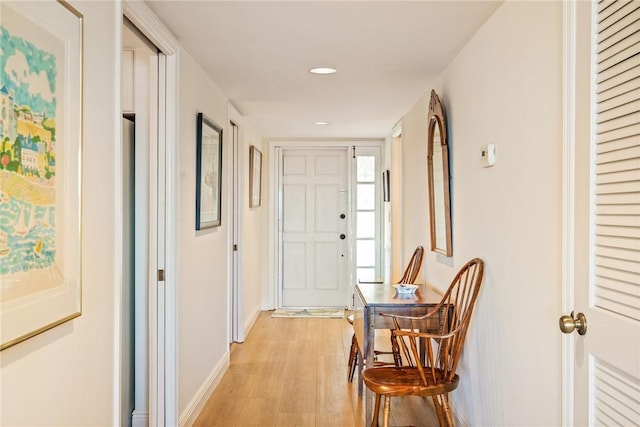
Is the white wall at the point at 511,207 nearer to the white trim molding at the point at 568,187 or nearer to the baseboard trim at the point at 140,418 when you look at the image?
the white trim molding at the point at 568,187

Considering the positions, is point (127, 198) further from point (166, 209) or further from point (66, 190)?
point (66, 190)

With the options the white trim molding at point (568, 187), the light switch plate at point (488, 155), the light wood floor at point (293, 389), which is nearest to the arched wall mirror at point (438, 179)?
the light switch plate at point (488, 155)

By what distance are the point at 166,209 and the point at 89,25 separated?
3.79 ft

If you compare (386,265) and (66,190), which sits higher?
(66,190)

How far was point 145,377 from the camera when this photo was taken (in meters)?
2.85

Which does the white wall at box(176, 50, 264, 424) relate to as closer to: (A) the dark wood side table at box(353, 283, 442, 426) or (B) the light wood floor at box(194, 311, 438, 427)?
(B) the light wood floor at box(194, 311, 438, 427)

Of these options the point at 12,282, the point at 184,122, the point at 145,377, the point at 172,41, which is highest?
the point at 172,41

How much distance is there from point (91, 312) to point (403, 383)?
150 centimetres

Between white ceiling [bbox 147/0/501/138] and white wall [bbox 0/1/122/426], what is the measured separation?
1.93 ft

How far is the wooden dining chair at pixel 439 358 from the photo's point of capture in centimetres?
242

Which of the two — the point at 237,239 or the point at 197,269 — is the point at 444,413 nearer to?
the point at 197,269

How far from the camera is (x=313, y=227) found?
253 inches

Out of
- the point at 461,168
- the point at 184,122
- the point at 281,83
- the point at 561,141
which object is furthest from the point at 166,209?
the point at 561,141

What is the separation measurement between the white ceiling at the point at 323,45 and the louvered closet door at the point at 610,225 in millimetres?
937
